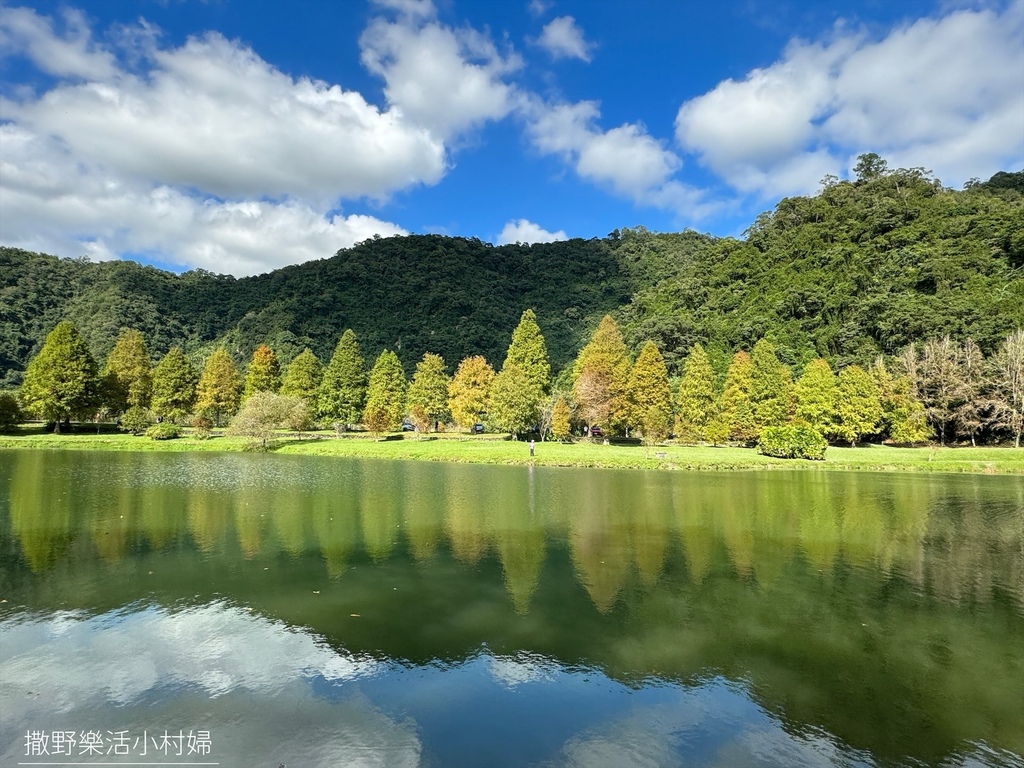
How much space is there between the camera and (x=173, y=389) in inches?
2515

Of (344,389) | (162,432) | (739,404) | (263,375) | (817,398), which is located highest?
(263,375)

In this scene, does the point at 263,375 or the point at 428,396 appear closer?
the point at 428,396

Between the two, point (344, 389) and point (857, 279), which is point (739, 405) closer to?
point (857, 279)

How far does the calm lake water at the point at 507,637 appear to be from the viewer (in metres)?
7.62

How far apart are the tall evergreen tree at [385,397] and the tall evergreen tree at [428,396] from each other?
5.15 feet

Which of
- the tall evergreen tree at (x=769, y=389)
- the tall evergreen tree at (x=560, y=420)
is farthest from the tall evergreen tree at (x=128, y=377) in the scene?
the tall evergreen tree at (x=769, y=389)

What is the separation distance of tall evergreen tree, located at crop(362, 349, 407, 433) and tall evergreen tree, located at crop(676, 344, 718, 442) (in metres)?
30.0

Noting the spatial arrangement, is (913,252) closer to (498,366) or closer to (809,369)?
(809,369)

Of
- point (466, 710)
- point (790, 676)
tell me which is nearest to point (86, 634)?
point (466, 710)

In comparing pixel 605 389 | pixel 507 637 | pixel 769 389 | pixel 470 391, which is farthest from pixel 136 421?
pixel 769 389

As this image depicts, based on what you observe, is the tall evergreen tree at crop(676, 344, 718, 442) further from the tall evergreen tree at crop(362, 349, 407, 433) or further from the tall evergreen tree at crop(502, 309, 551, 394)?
the tall evergreen tree at crop(362, 349, 407, 433)

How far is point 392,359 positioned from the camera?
214 ft

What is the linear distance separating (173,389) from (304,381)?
1425 centimetres

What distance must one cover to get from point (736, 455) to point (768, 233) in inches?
2820
